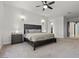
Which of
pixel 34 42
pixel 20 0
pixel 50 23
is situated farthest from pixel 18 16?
pixel 50 23

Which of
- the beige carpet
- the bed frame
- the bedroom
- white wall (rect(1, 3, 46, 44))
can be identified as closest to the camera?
the beige carpet

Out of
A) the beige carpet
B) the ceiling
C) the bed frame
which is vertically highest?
the ceiling

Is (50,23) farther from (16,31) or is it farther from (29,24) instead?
(16,31)

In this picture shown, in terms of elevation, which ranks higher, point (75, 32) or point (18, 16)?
point (18, 16)

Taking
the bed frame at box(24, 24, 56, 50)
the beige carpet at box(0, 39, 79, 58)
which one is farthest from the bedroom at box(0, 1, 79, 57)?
the bed frame at box(24, 24, 56, 50)

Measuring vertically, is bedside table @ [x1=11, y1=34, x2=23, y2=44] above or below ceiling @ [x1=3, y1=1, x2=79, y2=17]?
below

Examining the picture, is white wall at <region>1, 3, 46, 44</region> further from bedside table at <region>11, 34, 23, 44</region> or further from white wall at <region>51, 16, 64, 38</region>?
white wall at <region>51, 16, 64, 38</region>

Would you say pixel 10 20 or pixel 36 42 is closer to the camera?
pixel 36 42

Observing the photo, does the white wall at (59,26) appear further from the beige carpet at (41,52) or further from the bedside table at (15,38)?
the bedside table at (15,38)

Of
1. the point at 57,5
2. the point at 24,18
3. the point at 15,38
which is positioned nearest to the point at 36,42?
the point at 15,38

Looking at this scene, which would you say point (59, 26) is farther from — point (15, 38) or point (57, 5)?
point (15, 38)

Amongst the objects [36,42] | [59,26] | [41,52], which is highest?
[59,26]

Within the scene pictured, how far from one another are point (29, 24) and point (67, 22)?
206 inches

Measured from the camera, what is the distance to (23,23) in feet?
20.9
